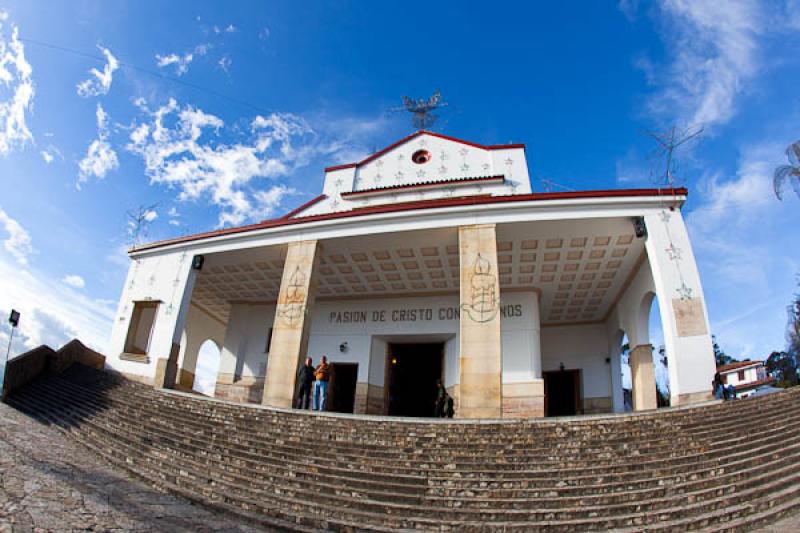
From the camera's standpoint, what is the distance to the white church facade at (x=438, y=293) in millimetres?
10523

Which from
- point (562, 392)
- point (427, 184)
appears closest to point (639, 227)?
point (427, 184)

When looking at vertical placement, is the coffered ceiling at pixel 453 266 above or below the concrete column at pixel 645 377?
above

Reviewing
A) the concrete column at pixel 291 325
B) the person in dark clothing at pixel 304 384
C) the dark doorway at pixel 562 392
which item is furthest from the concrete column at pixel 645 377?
the concrete column at pixel 291 325

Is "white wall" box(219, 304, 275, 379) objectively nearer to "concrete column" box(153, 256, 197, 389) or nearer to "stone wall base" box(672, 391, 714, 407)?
"concrete column" box(153, 256, 197, 389)

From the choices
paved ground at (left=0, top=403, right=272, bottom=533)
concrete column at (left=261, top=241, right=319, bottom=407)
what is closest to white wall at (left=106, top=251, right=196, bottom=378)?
concrete column at (left=261, top=241, right=319, bottom=407)

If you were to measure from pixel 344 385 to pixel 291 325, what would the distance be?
6387 mm

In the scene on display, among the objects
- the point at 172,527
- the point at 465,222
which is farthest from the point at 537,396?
the point at 172,527

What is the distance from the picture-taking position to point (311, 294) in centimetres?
1209

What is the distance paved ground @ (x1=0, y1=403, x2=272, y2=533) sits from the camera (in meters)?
4.21

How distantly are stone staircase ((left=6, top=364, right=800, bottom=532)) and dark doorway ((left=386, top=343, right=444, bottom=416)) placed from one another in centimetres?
848

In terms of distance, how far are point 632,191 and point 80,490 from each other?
486 inches

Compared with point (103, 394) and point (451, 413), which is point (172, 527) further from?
point (451, 413)

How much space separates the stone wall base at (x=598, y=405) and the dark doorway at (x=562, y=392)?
0.44m

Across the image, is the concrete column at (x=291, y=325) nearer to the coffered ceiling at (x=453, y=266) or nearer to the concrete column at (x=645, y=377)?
the coffered ceiling at (x=453, y=266)
